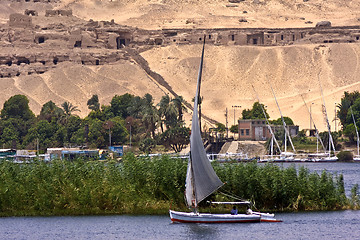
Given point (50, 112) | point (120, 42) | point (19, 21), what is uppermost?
point (19, 21)

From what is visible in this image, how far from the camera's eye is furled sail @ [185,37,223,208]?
4375cm

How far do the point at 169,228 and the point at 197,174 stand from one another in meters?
2.64

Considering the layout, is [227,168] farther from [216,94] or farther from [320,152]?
[216,94]

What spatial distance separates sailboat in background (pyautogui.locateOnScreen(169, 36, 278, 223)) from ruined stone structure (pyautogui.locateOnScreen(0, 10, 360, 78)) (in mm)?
88442

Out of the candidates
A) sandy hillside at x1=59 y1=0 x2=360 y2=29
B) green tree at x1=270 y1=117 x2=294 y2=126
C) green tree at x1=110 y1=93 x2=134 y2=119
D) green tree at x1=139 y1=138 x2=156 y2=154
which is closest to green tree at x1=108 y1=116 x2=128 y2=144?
green tree at x1=139 y1=138 x2=156 y2=154

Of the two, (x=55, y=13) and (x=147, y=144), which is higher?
(x=55, y=13)

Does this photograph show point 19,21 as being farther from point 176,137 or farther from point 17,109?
point 176,137

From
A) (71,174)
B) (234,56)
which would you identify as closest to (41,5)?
(234,56)

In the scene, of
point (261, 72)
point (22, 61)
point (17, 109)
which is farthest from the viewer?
point (261, 72)

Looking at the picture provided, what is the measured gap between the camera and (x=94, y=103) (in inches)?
4759

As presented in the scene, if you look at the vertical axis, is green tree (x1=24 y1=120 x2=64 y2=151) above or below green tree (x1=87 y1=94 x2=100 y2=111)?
below

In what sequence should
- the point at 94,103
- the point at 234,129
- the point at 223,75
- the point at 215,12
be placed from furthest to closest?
the point at 215,12, the point at 223,75, the point at 94,103, the point at 234,129

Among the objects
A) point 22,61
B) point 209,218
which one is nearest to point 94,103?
point 22,61

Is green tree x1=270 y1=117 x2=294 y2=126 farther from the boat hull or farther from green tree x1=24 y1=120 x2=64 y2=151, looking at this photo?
the boat hull
